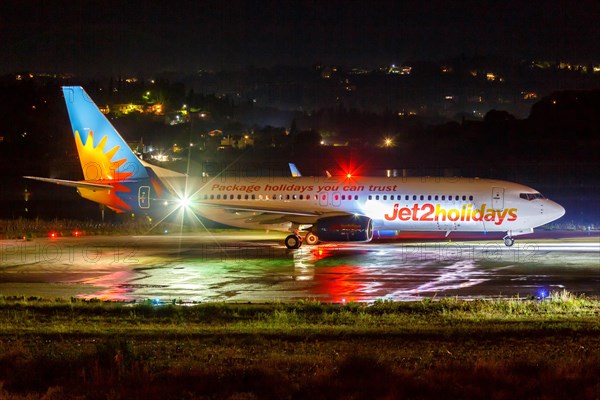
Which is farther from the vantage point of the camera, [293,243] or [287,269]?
[293,243]

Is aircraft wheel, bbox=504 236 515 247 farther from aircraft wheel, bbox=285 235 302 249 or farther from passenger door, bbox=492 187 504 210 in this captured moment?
aircraft wheel, bbox=285 235 302 249

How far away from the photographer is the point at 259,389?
1226cm

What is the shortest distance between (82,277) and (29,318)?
9008 mm

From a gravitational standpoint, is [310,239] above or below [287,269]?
above

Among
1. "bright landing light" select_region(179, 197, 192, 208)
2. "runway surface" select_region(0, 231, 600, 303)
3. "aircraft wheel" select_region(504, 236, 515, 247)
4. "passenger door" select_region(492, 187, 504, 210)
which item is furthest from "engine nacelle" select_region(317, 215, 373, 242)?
"bright landing light" select_region(179, 197, 192, 208)

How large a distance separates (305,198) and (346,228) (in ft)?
14.7

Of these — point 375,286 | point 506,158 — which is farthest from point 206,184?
point 506,158

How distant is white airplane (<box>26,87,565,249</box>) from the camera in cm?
3875

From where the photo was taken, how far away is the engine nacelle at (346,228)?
36.9m

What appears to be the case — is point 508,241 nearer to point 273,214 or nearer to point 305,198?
point 305,198

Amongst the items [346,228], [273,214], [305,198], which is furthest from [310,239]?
[346,228]

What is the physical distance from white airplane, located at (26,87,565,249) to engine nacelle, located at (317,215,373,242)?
0.05 metres

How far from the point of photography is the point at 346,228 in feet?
121

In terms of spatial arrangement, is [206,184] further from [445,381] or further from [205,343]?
[445,381]
